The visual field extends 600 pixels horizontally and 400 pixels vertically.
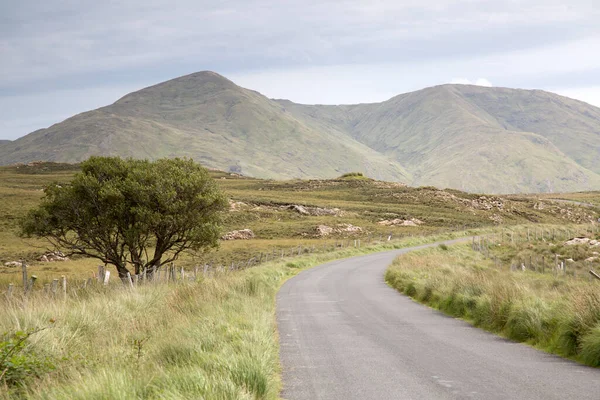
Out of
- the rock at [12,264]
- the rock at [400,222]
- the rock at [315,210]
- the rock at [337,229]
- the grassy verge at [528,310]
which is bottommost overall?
the rock at [12,264]

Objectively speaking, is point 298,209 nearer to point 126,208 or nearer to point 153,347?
point 126,208

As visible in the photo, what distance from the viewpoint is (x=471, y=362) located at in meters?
10.4

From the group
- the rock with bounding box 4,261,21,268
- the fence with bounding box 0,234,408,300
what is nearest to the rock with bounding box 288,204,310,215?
the fence with bounding box 0,234,408,300

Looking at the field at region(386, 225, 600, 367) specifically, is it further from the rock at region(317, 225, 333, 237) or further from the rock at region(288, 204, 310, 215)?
the rock at region(288, 204, 310, 215)

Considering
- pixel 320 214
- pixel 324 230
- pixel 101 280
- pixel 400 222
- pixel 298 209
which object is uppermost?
pixel 101 280

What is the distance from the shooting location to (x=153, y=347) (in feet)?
32.3

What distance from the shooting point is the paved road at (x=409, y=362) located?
8430mm

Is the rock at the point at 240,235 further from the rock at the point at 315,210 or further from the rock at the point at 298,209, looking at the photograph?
the rock at the point at 315,210

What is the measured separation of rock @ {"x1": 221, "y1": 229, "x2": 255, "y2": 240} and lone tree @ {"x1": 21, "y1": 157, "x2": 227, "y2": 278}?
4491 centimetres

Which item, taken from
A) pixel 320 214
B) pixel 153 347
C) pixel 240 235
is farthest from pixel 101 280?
pixel 320 214

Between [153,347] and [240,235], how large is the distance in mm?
72745

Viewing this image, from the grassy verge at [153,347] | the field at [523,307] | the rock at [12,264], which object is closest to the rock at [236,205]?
the rock at [12,264]

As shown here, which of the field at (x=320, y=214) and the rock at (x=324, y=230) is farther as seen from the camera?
the rock at (x=324, y=230)

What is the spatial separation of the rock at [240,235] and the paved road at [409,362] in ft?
205
